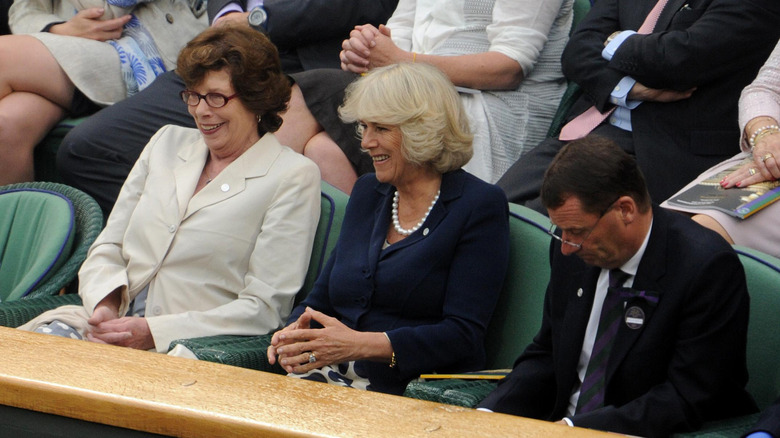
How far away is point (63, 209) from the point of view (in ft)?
11.4

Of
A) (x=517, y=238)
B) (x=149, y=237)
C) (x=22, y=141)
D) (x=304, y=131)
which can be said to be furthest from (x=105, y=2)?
(x=517, y=238)

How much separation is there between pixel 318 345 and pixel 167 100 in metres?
1.95

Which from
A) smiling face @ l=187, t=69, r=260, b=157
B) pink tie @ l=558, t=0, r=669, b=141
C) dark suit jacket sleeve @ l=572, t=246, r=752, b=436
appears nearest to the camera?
dark suit jacket sleeve @ l=572, t=246, r=752, b=436

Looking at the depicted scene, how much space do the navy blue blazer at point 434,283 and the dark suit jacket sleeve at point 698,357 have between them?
60cm

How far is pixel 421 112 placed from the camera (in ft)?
9.71

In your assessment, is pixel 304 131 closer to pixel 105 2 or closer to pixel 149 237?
pixel 149 237

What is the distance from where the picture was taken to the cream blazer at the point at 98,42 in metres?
4.46

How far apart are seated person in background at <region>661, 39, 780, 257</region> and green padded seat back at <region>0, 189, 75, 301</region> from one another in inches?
75.4

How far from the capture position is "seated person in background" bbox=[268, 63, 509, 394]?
2.77 metres

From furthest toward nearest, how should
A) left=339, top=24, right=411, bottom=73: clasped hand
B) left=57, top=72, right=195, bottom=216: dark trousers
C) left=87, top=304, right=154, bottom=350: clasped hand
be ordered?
left=57, top=72, right=195, bottom=216: dark trousers < left=339, top=24, right=411, bottom=73: clasped hand < left=87, top=304, right=154, bottom=350: clasped hand

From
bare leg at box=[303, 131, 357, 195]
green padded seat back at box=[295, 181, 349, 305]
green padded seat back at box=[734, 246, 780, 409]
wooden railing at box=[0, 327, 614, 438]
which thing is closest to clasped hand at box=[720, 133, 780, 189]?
green padded seat back at box=[734, 246, 780, 409]

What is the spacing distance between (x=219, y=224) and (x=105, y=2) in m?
1.88

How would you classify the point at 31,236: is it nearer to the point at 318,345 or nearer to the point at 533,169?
the point at 318,345

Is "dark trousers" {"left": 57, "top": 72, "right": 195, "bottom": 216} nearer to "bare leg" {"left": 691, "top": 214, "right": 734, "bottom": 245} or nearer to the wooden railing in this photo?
"bare leg" {"left": 691, "top": 214, "right": 734, "bottom": 245}
